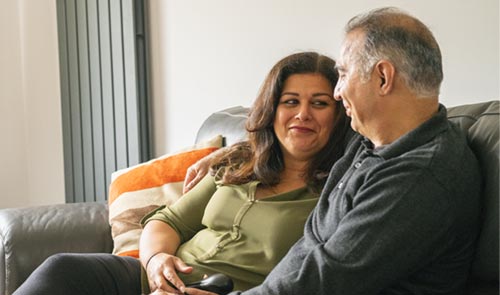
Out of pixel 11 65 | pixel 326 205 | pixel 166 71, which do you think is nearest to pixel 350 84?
pixel 326 205

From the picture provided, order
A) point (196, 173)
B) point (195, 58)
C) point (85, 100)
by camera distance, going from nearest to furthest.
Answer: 1. point (196, 173)
2. point (195, 58)
3. point (85, 100)

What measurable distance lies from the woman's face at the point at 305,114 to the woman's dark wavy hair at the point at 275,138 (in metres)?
0.02

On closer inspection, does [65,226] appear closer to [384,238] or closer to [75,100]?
[384,238]

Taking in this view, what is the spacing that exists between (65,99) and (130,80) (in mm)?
652

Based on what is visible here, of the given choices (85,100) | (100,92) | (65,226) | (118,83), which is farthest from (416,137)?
(85,100)

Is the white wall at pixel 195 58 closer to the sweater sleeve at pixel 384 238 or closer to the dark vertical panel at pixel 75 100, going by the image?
the dark vertical panel at pixel 75 100

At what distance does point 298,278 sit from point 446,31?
0.90m

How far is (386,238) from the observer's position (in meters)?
1.38

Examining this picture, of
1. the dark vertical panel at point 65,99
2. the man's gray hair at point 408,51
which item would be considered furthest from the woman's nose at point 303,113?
the dark vertical panel at point 65,99

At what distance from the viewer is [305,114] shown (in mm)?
1980

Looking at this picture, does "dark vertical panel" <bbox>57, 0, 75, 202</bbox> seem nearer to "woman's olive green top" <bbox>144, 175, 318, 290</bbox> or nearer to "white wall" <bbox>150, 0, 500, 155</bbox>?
"white wall" <bbox>150, 0, 500, 155</bbox>

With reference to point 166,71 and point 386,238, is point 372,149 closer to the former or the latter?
point 386,238

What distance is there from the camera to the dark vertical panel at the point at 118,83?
134 inches

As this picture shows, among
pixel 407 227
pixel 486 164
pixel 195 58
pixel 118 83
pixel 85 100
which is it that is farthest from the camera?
pixel 85 100
